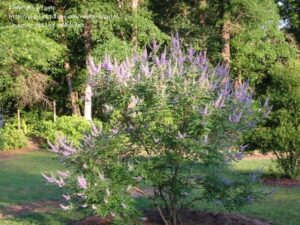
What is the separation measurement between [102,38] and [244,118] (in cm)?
1771

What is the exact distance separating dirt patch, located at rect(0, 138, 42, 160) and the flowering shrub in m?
14.7

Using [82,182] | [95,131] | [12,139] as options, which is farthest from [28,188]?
[12,139]

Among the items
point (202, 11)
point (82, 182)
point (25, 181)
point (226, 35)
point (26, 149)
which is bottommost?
point (26, 149)

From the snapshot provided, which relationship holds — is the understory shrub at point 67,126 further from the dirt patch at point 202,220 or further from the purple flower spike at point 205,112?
the purple flower spike at point 205,112

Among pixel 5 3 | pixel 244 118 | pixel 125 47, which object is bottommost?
pixel 244 118

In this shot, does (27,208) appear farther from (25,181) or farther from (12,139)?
(12,139)

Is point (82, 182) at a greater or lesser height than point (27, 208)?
greater

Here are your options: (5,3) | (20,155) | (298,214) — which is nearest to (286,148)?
(298,214)

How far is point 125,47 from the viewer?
2142 centimetres

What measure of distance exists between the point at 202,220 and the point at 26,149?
17.3 metres

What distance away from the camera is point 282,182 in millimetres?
12477

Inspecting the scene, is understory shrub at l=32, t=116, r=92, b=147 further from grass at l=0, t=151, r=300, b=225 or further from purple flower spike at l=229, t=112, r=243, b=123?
purple flower spike at l=229, t=112, r=243, b=123

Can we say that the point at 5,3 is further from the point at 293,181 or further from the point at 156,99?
the point at 156,99

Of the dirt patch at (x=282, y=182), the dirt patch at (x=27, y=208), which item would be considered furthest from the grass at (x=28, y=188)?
the dirt patch at (x=282, y=182)
